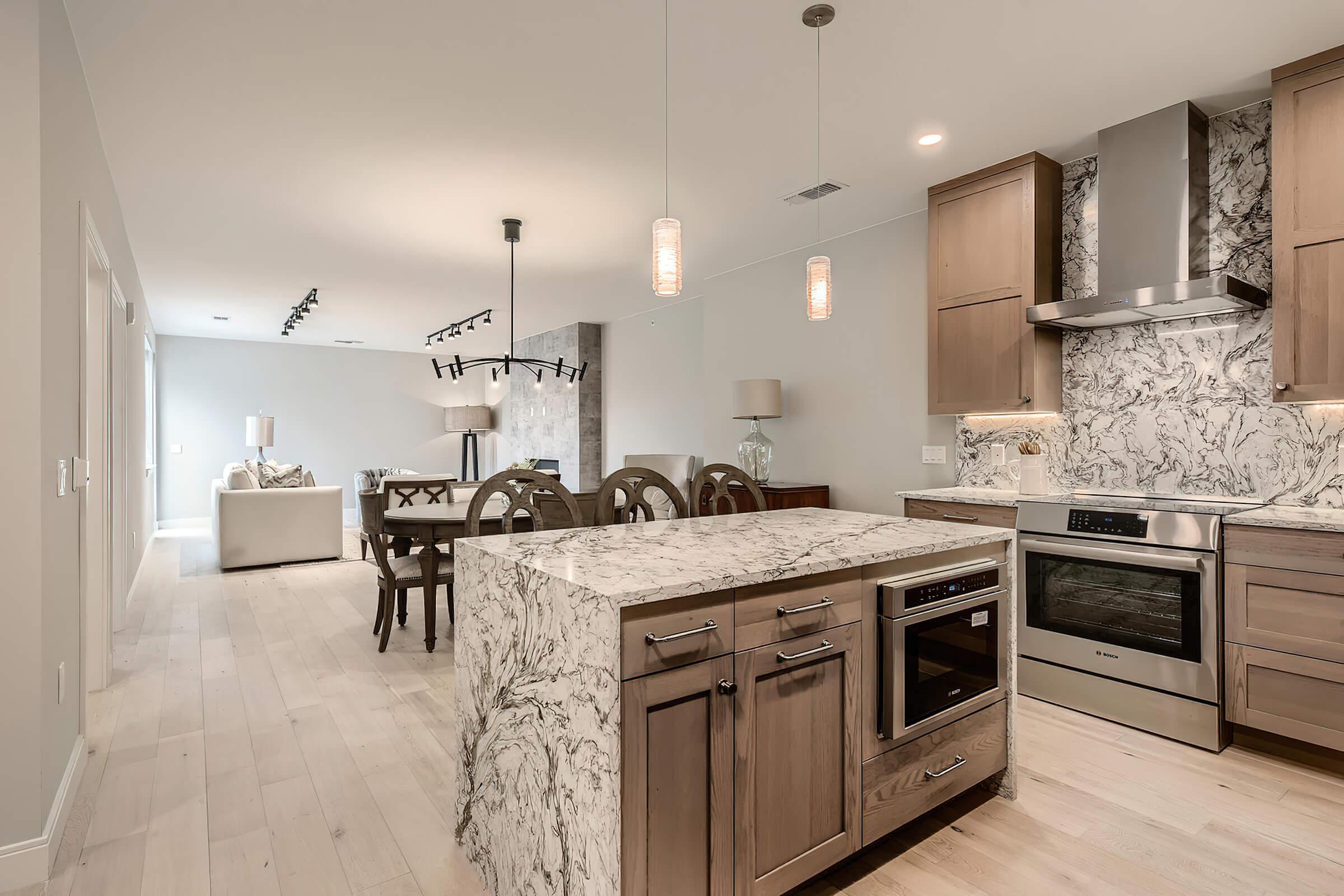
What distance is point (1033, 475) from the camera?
3322 mm

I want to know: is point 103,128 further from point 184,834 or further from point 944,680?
point 944,680

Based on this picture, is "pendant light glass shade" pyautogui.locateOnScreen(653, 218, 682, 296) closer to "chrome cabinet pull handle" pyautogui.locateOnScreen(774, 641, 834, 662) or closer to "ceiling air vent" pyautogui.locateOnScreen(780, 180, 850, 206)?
"chrome cabinet pull handle" pyautogui.locateOnScreen(774, 641, 834, 662)

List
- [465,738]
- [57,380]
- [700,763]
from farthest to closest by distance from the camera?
[57,380]
[465,738]
[700,763]

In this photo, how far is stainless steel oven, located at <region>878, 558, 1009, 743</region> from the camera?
179 cm

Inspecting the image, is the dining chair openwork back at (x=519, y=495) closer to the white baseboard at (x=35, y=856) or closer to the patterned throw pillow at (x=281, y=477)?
the white baseboard at (x=35, y=856)

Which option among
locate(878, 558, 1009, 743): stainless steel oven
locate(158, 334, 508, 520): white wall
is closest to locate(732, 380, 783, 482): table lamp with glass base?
locate(878, 558, 1009, 743): stainless steel oven

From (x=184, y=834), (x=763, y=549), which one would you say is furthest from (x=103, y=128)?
(x=763, y=549)

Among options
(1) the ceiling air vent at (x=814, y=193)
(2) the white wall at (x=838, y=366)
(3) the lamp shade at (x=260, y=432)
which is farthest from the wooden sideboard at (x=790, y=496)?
(3) the lamp shade at (x=260, y=432)

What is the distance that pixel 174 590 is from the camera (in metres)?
5.30

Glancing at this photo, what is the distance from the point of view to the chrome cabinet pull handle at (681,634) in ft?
4.43

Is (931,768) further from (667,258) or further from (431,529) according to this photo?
(431,529)

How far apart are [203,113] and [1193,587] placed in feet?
14.9

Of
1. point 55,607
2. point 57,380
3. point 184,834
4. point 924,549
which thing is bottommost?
point 184,834

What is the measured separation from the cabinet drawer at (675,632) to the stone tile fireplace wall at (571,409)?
253 inches
